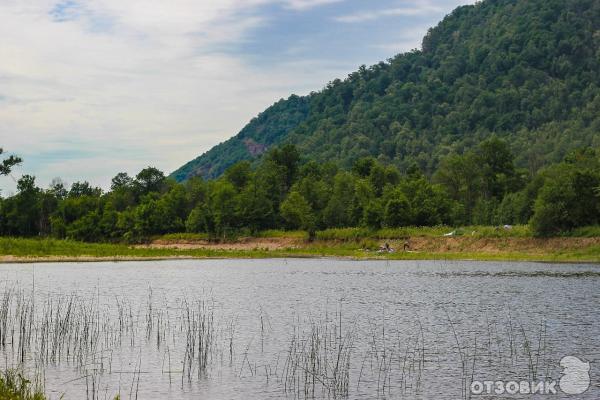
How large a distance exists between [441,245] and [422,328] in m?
72.2

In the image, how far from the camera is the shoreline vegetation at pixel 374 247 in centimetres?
9419

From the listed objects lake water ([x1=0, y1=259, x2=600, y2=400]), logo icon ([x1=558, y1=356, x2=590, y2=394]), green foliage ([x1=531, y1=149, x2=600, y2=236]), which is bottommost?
logo icon ([x1=558, y1=356, x2=590, y2=394])

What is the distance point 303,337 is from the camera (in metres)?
36.4

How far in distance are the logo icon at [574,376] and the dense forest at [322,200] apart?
67.6 metres

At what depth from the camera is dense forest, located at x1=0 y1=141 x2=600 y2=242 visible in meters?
103

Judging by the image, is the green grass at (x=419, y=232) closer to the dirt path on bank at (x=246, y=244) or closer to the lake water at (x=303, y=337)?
the dirt path on bank at (x=246, y=244)

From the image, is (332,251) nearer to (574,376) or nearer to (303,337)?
(303,337)

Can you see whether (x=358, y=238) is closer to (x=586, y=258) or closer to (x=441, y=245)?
(x=441, y=245)

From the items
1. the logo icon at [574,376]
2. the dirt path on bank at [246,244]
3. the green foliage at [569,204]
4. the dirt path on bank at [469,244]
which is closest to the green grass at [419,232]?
the dirt path on bank at [469,244]

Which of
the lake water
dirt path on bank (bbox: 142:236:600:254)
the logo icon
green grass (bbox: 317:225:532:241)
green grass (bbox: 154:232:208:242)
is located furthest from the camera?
green grass (bbox: 154:232:208:242)

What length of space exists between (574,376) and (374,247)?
9309cm

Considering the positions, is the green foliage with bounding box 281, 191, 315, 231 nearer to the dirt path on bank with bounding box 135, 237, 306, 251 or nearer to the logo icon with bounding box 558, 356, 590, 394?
the dirt path on bank with bounding box 135, 237, 306, 251

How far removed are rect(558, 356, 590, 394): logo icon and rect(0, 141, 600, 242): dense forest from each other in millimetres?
67639

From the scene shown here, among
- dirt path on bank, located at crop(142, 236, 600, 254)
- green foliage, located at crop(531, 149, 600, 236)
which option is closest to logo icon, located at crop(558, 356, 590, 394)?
dirt path on bank, located at crop(142, 236, 600, 254)
